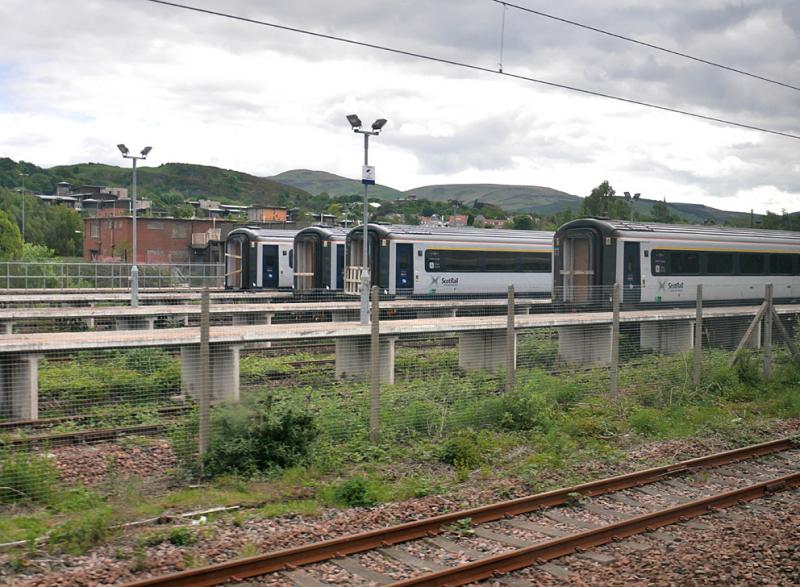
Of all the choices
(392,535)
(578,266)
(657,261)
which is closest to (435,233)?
(578,266)

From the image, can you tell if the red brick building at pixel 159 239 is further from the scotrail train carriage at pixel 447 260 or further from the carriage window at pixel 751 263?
the carriage window at pixel 751 263

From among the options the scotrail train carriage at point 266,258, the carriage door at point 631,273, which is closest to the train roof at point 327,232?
the scotrail train carriage at point 266,258

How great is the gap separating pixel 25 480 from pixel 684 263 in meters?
19.4

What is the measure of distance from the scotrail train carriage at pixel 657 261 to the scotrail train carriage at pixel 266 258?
13.6 meters

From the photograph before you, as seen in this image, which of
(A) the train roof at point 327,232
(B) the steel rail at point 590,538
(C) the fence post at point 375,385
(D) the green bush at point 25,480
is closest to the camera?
(B) the steel rail at point 590,538

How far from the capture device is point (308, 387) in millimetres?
12836

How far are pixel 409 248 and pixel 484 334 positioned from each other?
38.7ft

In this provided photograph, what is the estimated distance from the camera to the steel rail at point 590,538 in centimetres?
682

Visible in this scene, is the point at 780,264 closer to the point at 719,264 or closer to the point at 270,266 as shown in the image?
the point at 719,264

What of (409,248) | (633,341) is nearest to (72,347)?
(633,341)

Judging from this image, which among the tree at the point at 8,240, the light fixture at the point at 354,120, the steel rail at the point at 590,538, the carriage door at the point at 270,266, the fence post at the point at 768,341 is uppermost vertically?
the light fixture at the point at 354,120

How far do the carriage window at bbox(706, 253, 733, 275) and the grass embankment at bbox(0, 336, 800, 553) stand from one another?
844 cm

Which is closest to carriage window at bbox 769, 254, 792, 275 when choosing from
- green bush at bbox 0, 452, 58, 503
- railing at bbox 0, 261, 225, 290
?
railing at bbox 0, 261, 225, 290

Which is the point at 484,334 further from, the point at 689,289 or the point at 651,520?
the point at 689,289
